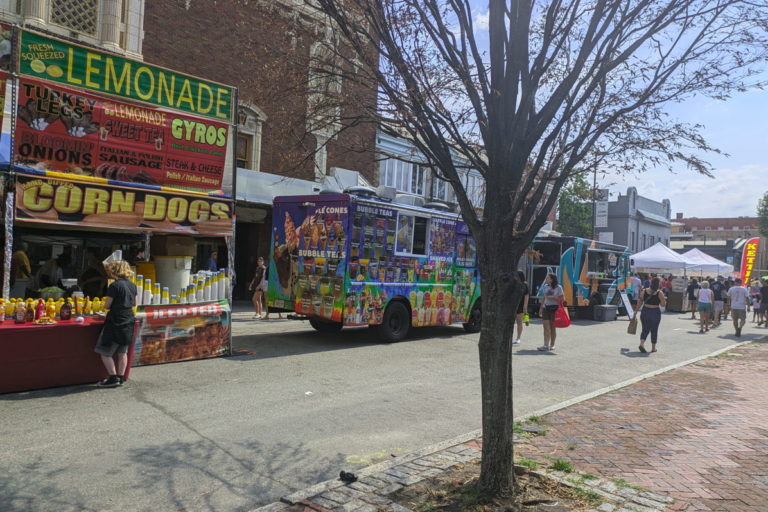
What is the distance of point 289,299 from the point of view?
38.1ft

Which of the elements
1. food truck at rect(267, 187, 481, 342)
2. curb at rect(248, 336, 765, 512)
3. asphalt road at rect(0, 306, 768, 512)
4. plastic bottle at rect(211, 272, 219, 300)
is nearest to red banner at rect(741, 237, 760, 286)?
asphalt road at rect(0, 306, 768, 512)

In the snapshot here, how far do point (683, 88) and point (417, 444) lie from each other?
409 centimetres

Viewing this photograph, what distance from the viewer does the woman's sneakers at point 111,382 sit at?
281 inches

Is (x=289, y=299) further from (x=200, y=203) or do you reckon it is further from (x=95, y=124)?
(x=95, y=124)

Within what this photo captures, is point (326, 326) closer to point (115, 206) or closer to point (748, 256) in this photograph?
point (115, 206)

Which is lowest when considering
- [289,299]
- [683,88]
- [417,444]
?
[417,444]

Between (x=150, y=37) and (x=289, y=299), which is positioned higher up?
(x=150, y=37)

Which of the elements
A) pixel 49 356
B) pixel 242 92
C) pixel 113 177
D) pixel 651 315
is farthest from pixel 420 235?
pixel 242 92

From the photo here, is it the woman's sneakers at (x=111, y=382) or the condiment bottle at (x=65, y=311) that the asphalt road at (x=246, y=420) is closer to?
the woman's sneakers at (x=111, y=382)

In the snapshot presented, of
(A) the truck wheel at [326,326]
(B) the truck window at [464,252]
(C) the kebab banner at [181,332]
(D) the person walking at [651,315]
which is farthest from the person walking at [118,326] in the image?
(D) the person walking at [651,315]

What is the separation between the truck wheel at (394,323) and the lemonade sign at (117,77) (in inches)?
197

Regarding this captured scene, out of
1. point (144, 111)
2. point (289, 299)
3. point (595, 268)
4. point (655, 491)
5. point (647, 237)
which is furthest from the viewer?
point (647, 237)

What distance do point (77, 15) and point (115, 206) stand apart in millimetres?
9541

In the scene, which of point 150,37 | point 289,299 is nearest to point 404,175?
point 150,37
